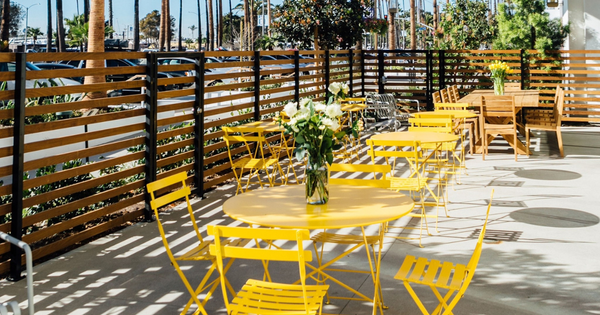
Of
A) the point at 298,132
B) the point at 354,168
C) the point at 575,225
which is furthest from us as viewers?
the point at 575,225

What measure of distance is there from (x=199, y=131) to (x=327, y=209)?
4.01 metres

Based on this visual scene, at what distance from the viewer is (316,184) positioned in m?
3.72

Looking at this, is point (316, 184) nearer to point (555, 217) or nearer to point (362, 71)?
point (555, 217)

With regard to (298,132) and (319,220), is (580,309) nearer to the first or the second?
(319,220)

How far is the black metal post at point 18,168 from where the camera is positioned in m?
4.59

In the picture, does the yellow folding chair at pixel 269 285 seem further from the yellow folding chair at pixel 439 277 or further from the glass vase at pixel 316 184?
the glass vase at pixel 316 184

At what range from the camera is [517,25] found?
15.1 metres

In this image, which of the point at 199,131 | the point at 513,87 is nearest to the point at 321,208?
the point at 199,131

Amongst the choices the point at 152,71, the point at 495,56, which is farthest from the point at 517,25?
the point at 152,71

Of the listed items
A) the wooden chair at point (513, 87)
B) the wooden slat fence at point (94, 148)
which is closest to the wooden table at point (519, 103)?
the wooden chair at point (513, 87)

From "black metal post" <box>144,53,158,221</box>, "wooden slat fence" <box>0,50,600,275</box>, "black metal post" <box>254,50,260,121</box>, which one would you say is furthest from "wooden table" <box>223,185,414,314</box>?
"black metal post" <box>254,50,260,121</box>

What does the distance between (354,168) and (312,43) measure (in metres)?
11.7

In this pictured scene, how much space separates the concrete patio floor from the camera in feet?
13.2

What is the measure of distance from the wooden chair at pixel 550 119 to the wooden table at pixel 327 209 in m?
6.88
